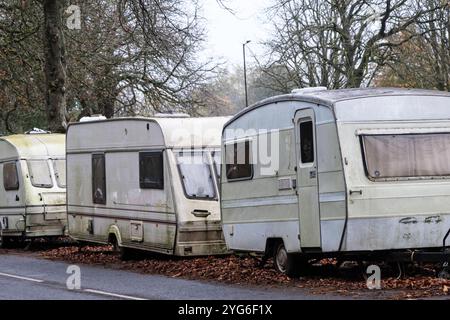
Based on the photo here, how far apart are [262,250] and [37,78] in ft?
54.4

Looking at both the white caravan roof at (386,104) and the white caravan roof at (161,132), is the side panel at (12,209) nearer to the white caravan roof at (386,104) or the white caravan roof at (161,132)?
the white caravan roof at (161,132)

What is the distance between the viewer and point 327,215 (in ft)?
42.5

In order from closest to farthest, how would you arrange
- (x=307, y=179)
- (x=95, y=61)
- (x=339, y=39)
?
(x=307, y=179) → (x=95, y=61) → (x=339, y=39)

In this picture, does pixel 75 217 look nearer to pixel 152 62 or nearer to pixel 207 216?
pixel 207 216

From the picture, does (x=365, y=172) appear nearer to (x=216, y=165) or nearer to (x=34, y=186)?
(x=216, y=165)

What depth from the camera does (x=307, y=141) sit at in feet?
44.3

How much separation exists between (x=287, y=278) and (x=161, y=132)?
4.53 metres

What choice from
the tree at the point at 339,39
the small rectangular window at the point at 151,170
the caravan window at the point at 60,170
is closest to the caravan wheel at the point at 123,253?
the small rectangular window at the point at 151,170

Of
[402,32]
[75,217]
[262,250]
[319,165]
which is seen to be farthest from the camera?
[402,32]

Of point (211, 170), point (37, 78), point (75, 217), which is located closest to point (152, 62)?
point (37, 78)

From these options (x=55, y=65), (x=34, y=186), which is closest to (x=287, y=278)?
(x=34, y=186)

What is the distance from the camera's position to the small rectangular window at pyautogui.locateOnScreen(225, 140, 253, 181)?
1529 cm

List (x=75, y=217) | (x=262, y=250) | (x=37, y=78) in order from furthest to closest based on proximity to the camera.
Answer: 1. (x=37, y=78)
2. (x=75, y=217)
3. (x=262, y=250)

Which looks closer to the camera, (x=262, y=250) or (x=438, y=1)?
(x=262, y=250)
